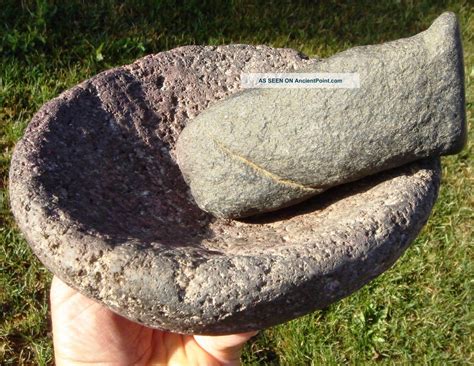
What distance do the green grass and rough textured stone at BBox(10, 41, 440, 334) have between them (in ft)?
3.95

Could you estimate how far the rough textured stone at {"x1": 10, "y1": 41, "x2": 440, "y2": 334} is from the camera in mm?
1729

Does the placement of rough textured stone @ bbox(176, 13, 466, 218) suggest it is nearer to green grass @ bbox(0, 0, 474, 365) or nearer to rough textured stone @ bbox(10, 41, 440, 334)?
rough textured stone @ bbox(10, 41, 440, 334)

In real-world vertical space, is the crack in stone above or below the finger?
above

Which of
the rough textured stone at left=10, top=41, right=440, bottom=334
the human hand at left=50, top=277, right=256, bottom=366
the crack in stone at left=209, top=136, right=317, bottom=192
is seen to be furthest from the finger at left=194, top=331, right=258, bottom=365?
the crack in stone at left=209, top=136, right=317, bottom=192

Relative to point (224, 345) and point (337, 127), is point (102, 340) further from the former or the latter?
point (337, 127)

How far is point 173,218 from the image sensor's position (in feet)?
7.35

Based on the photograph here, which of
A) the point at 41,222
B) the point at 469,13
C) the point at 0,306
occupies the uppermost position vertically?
the point at 41,222

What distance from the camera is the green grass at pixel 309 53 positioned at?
3215mm

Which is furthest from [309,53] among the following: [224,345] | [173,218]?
[173,218]

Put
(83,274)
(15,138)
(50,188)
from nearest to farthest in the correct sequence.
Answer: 1. (83,274)
2. (50,188)
3. (15,138)

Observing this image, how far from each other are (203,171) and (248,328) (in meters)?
0.62

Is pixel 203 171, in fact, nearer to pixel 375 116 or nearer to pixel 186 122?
pixel 186 122

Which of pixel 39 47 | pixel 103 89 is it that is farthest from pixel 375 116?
pixel 39 47

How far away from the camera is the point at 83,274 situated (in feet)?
5.74
